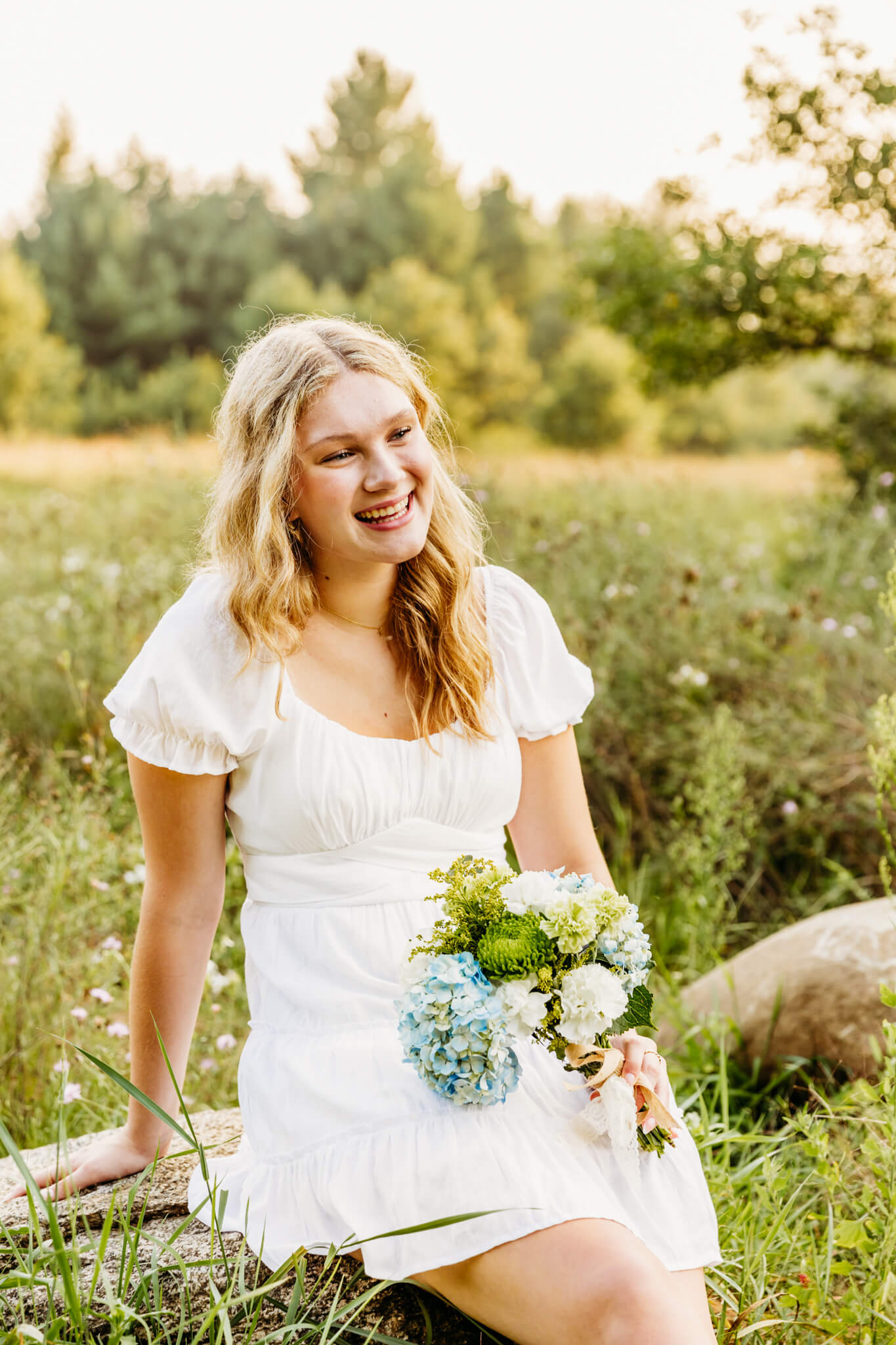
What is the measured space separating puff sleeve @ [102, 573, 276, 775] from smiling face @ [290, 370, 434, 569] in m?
0.27

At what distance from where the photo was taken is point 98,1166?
6.27 ft

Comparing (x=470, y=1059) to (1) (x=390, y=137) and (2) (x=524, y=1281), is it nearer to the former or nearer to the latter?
(2) (x=524, y=1281)

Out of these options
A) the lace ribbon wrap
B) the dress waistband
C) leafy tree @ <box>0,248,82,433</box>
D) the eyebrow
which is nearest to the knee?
the lace ribbon wrap

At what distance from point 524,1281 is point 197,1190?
0.64m

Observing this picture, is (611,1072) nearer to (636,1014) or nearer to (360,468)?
(636,1014)

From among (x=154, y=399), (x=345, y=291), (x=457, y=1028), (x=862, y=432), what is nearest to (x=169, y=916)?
(x=457, y=1028)

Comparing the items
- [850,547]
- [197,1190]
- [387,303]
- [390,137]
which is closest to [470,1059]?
[197,1190]

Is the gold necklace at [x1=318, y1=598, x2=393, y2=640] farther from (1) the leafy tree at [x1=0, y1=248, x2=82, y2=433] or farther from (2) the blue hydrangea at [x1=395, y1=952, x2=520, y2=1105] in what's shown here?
(1) the leafy tree at [x1=0, y1=248, x2=82, y2=433]

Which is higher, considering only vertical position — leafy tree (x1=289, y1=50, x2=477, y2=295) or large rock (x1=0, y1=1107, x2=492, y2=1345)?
leafy tree (x1=289, y1=50, x2=477, y2=295)

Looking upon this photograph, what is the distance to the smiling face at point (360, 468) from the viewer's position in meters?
2.01

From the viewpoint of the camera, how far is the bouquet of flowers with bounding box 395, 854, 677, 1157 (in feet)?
4.76

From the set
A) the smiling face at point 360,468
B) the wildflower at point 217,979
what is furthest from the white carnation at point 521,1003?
the wildflower at point 217,979

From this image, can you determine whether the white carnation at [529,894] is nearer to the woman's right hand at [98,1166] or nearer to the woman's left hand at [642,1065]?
the woman's left hand at [642,1065]

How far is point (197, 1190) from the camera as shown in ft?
6.00
